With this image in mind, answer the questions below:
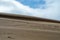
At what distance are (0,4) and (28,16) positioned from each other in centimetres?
19

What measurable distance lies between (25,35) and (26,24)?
69 millimetres

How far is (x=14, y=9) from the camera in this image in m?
0.81

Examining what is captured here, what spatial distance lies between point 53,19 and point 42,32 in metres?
0.10

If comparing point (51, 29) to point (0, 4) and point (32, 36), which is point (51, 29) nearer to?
point (32, 36)

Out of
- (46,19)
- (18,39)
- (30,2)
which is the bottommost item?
(18,39)

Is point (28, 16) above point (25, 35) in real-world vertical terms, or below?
above

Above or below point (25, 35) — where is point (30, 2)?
above

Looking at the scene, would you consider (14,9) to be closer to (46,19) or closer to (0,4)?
(0,4)

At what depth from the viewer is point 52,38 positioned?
821mm

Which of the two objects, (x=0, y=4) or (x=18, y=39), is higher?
(x=0, y=4)

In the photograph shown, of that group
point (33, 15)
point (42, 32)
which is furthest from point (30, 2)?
point (42, 32)

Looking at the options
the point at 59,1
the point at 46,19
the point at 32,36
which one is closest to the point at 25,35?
the point at 32,36

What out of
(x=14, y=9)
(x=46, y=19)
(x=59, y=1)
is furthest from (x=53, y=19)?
(x=14, y=9)

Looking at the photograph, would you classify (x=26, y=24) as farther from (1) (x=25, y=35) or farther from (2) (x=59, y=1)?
(2) (x=59, y=1)
